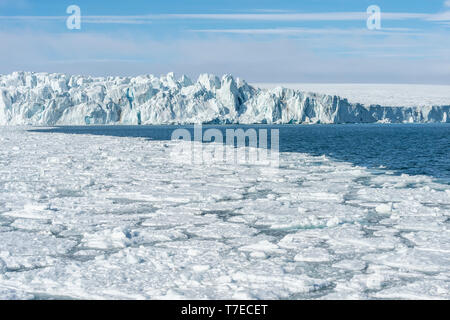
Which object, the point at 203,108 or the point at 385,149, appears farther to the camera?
the point at 203,108

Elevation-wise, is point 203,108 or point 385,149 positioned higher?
point 203,108

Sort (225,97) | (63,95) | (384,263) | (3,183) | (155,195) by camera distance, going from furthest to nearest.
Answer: (63,95), (225,97), (3,183), (155,195), (384,263)

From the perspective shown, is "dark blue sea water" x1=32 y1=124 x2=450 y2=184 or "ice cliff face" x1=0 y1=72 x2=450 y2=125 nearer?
"dark blue sea water" x1=32 y1=124 x2=450 y2=184

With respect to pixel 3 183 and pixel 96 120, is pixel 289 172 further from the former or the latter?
pixel 96 120

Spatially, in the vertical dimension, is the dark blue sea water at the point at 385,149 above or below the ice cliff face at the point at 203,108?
below

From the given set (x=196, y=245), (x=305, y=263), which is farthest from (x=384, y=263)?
(x=196, y=245)

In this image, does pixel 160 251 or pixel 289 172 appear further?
pixel 289 172

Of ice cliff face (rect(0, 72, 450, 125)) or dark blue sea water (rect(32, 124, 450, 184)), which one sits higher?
ice cliff face (rect(0, 72, 450, 125))

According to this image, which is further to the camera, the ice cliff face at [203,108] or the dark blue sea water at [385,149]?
the ice cliff face at [203,108]
